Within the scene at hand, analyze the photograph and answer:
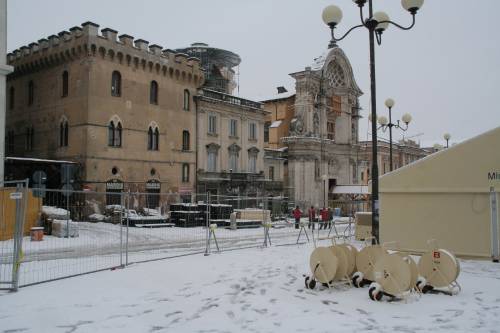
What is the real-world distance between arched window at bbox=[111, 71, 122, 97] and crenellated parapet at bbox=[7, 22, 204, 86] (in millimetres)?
961

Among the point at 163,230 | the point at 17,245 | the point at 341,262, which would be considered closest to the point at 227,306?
the point at 341,262

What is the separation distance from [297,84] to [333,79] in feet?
21.7

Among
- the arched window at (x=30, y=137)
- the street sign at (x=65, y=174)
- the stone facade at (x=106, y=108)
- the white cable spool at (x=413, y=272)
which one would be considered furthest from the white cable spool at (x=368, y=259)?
the arched window at (x=30, y=137)

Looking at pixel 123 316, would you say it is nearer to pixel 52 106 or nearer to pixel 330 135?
pixel 52 106

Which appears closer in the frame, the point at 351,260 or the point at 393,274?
the point at 393,274

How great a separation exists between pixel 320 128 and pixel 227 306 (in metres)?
45.6

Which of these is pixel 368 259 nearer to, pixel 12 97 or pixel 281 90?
pixel 12 97

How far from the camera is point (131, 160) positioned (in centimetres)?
3462

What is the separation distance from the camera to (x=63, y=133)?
111 ft

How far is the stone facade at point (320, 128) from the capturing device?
50.8 metres

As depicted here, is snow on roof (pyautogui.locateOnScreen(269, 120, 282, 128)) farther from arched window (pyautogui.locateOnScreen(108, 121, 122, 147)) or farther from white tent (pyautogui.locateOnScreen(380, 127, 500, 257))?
Answer: white tent (pyautogui.locateOnScreen(380, 127, 500, 257))

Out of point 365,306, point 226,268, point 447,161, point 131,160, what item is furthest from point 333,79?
point 365,306

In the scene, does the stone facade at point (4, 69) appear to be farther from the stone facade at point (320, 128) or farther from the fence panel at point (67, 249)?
the stone facade at point (320, 128)

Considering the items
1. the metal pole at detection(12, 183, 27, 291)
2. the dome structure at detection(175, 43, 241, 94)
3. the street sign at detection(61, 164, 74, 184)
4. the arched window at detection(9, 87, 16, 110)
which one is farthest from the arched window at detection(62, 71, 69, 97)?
the metal pole at detection(12, 183, 27, 291)
